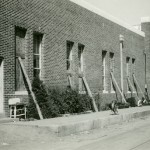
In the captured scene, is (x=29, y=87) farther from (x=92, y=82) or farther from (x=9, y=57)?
(x=92, y=82)

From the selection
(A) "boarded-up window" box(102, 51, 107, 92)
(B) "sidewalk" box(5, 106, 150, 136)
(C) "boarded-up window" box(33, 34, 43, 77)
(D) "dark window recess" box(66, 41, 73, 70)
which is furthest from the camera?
(A) "boarded-up window" box(102, 51, 107, 92)

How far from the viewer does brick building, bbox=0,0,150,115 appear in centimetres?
1357

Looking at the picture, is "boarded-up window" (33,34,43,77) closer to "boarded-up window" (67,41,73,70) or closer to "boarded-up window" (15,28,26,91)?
"boarded-up window" (15,28,26,91)

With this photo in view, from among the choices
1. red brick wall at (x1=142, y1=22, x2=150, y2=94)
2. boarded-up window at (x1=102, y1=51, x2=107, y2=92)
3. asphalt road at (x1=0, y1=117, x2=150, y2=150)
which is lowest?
asphalt road at (x1=0, y1=117, x2=150, y2=150)

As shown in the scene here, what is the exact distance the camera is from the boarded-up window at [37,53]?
51.6 feet

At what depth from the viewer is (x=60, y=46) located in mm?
17531

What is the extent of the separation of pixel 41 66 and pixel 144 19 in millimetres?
19306

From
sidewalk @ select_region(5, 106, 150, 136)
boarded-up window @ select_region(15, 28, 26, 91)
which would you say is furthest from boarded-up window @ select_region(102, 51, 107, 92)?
boarded-up window @ select_region(15, 28, 26, 91)

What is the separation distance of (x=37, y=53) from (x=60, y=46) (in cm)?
193

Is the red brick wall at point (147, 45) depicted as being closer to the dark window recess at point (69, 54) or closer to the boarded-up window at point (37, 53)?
the dark window recess at point (69, 54)

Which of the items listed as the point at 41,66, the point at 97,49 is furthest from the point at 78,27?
the point at 41,66

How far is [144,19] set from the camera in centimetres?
3269

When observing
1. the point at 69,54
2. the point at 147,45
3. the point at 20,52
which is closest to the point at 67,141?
the point at 20,52

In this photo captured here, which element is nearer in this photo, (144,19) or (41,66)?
(41,66)
